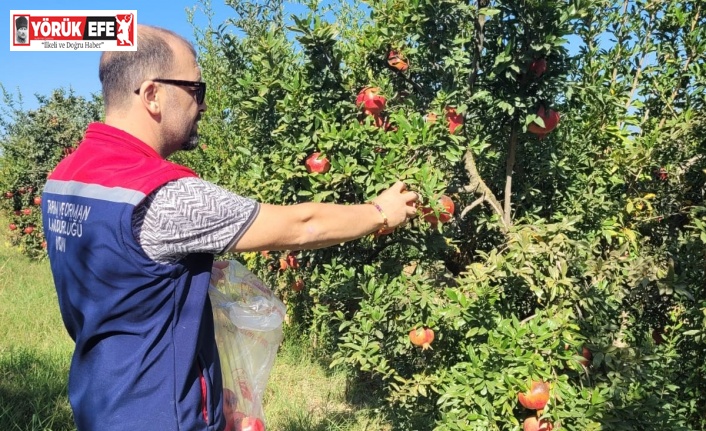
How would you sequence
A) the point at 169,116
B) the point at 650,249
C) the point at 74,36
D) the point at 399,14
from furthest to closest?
1. the point at 74,36
2. the point at 650,249
3. the point at 399,14
4. the point at 169,116

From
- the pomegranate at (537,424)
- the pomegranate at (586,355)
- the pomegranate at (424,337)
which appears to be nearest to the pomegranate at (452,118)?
the pomegranate at (424,337)

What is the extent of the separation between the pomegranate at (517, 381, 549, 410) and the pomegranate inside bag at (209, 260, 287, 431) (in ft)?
2.67

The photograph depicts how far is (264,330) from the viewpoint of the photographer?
1.89 metres

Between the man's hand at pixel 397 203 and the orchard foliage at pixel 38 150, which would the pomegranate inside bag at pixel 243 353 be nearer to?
the man's hand at pixel 397 203

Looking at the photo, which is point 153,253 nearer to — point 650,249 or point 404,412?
point 404,412

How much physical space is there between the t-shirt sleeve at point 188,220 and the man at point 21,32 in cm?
303

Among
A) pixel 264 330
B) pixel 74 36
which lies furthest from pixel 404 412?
pixel 74 36

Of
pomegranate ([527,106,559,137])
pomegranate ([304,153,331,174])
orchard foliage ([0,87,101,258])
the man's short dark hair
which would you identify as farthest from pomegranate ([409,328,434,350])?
orchard foliage ([0,87,101,258])

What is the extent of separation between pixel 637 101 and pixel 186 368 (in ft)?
7.25

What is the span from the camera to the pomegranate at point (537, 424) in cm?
203

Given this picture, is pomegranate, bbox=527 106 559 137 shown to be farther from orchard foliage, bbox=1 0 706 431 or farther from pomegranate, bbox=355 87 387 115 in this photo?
pomegranate, bbox=355 87 387 115

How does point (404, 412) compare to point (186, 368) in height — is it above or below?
below

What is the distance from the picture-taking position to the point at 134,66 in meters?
1.54

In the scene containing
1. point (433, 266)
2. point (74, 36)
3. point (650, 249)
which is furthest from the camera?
point (74, 36)
